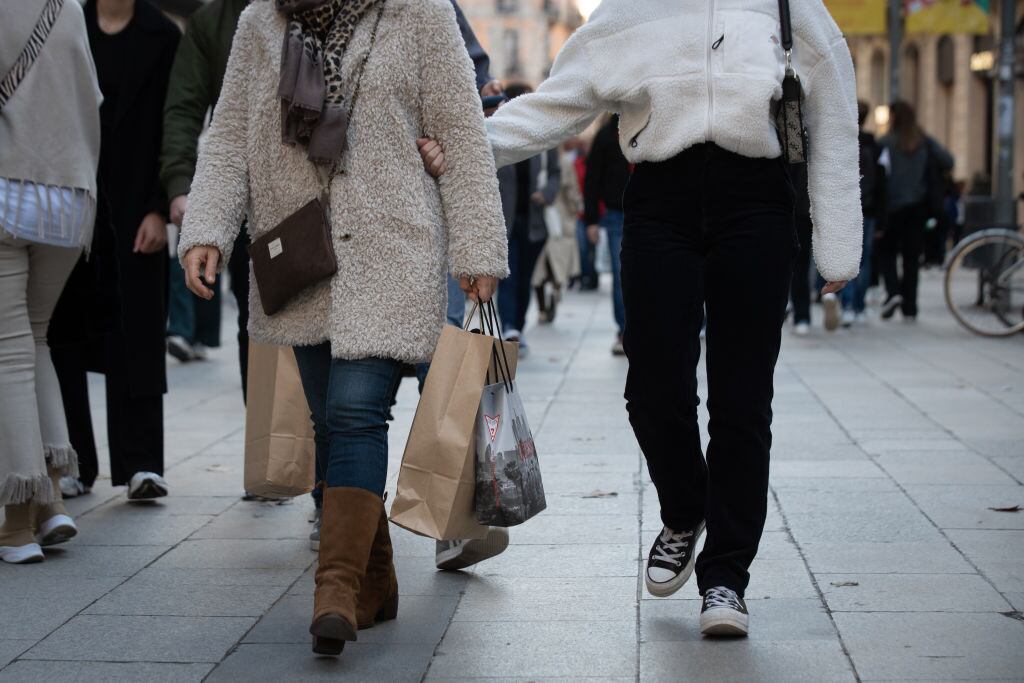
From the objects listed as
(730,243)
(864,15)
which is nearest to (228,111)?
(730,243)

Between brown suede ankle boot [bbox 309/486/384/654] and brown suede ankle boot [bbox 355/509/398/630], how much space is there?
0.18 metres

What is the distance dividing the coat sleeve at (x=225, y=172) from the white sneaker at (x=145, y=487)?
192 centimetres

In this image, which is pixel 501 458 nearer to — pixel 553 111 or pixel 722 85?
pixel 553 111

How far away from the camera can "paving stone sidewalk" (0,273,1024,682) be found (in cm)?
368

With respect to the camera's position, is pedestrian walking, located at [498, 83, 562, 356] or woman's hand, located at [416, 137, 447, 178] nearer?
woman's hand, located at [416, 137, 447, 178]

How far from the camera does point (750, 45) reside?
3.84 meters

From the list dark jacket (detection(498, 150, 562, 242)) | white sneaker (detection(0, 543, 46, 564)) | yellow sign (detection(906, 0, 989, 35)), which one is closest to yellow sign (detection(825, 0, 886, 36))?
yellow sign (detection(906, 0, 989, 35))

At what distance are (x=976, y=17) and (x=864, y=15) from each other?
2349 millimetres

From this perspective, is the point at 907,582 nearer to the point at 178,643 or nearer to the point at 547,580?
the point at 547,580

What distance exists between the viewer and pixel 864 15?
74.6ft

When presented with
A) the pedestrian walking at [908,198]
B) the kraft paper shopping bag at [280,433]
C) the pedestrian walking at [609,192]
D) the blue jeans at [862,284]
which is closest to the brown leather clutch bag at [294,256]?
the kraft paper shopping bag at [280,433]

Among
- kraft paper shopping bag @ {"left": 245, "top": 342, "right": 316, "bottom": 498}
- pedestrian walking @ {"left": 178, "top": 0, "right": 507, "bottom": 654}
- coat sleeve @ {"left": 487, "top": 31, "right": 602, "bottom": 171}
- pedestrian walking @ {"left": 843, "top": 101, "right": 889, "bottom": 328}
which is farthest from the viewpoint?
pedestrian walking @ {"left": 843, "top": 101, "right": 889, "bottom": 328}

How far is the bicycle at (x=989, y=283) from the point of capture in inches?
484

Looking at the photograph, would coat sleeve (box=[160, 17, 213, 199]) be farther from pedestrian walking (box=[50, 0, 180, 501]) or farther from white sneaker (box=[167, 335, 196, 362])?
white sneaker (box=[167, 335, 196, 362])
